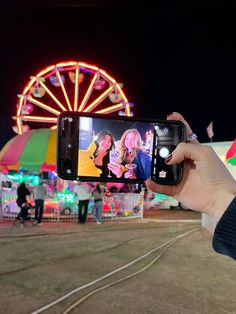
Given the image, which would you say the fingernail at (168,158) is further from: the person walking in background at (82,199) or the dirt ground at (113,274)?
the person walking in background at (82,199)

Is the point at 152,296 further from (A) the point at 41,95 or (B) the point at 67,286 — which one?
(A) the point at 41,95

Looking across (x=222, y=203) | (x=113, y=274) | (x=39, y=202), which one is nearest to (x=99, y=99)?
(x=39, y=202)

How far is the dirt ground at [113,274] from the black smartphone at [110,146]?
312cm

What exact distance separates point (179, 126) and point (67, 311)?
3.40 metres

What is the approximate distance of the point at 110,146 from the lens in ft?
6.10

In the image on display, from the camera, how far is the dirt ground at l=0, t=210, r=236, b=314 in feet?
15.1

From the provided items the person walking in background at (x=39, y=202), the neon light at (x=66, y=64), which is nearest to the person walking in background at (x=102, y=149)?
the person walking in background at (x=39, y=202)

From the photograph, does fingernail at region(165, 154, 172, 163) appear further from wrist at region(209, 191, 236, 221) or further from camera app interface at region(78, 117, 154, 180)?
wrist at region(209, 191, 236, 221)

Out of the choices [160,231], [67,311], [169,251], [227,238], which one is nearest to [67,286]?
[67,311]

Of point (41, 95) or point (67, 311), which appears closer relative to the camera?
point (67, 311)

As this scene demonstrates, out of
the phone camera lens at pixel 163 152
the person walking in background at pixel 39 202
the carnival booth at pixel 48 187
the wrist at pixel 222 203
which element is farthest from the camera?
the carnival booth at pixel 48 187

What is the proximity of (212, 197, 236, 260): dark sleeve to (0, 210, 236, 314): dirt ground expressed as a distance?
351 centimetres

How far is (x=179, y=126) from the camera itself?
177 centimetres

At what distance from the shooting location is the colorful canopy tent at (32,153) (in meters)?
12.5
